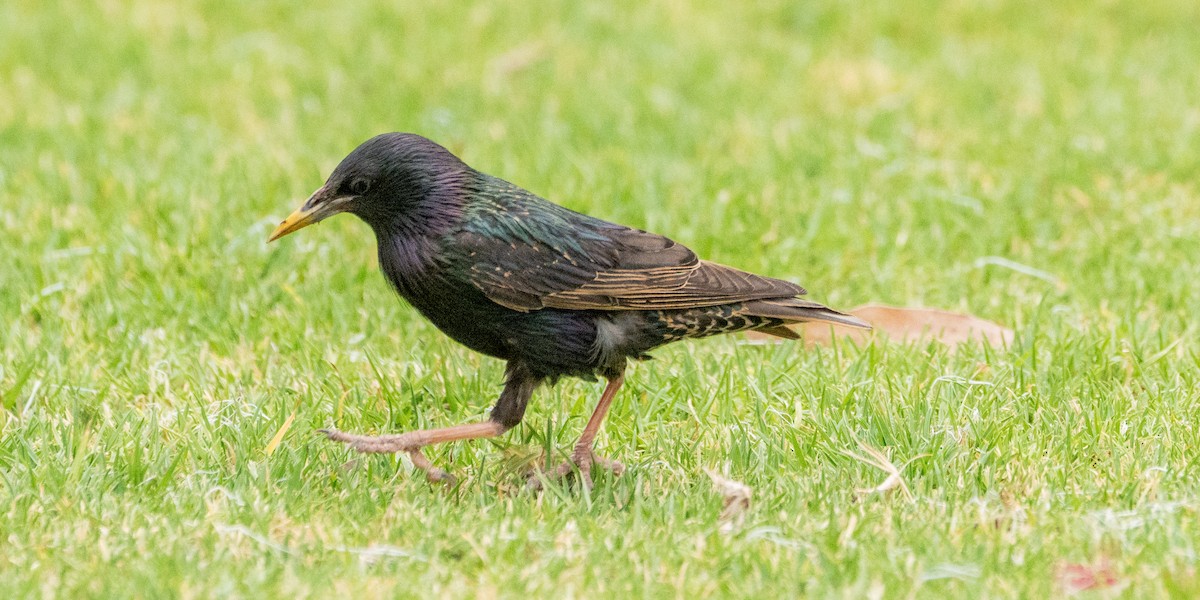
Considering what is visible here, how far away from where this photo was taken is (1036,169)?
22.6 ft

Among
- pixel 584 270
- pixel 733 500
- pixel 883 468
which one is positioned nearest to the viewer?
pixel 733 500

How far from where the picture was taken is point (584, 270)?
14.1 feet

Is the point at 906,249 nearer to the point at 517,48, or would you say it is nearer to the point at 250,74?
the point at 517,48

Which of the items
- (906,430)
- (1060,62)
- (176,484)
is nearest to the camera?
(176,484)

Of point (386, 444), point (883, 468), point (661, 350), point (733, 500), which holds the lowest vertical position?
point (386, 444)

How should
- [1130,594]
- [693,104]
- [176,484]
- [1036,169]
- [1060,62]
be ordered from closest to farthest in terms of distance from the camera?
[1130,594], [176,484], [1036,169], [693,104], [1060,62]

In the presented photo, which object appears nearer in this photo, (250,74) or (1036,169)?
(1036,169)

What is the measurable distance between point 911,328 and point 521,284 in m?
1.77

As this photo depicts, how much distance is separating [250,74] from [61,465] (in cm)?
442

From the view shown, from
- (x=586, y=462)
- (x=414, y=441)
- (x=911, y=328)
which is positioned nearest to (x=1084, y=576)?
(x=586, y=462)

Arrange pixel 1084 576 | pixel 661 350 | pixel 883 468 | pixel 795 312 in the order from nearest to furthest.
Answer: pixel 1084 576, pixel 883 468, pixel 795 312, pixel 661 350

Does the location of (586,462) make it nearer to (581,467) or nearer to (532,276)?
(581,467)

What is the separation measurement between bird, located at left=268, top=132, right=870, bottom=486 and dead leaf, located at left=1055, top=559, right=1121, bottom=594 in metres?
1.14

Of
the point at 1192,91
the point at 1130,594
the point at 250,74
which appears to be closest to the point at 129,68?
the point at 250,74
